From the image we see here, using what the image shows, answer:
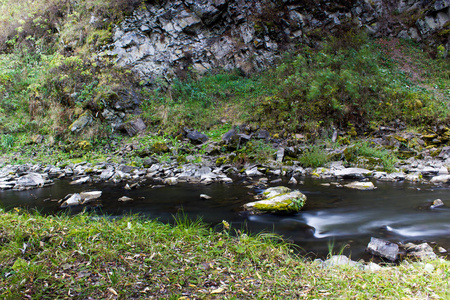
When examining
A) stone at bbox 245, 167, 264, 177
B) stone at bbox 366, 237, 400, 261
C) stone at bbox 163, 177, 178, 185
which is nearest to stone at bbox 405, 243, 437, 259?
stone at bbox 366, 237, 400, 261

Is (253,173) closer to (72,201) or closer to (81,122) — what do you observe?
(72,201)

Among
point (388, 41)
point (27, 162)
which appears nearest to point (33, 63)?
point (27, 162)

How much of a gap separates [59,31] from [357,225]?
1901 cm

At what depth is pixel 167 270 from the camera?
2.37 m

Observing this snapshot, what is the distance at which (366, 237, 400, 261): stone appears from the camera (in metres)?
2.93

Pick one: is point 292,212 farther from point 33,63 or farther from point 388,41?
point 33,63

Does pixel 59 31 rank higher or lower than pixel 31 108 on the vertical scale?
higher

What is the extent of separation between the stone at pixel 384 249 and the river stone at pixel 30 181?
27.9 ft

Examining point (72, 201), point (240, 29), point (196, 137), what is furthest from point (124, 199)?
point (240, 29)

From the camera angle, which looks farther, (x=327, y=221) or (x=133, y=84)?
(x=133, y=84)

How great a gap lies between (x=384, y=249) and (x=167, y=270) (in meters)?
2.55

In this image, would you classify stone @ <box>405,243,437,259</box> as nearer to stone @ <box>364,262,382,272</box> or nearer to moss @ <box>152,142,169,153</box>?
stone @ <box>364,262,382,272</box>

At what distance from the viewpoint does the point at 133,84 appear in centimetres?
1367

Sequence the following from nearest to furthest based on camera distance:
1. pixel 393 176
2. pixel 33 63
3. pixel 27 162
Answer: pixel 393 176
pixel 27 162
pixel 33 63
